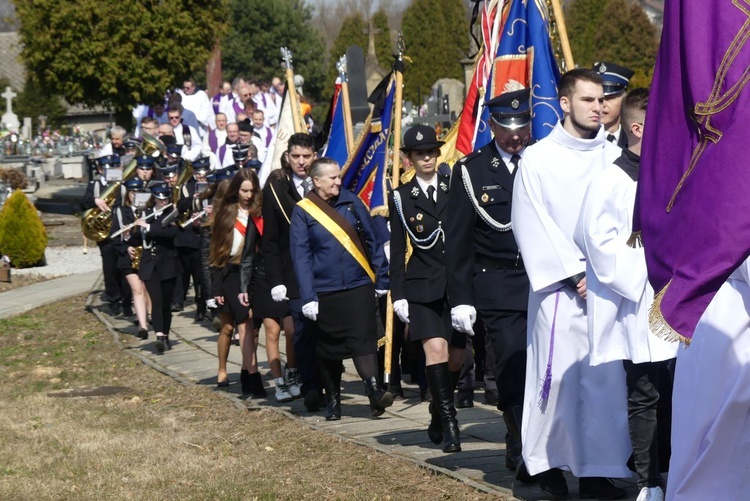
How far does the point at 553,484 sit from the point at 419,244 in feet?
8.34

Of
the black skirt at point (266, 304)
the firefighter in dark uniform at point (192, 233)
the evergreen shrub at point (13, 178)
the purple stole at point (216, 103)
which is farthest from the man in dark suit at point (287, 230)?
the evergreen shrub at point (13, 178)

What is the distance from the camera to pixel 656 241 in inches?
184

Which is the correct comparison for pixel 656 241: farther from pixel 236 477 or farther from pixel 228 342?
pixel 228 342

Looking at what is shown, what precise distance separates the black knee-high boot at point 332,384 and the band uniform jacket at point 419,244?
4.16ft

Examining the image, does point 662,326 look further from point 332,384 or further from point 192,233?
point 192,233

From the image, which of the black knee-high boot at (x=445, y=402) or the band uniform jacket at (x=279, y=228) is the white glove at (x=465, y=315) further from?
the band uniform jacket at (x=279, y=228)

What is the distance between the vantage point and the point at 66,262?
77.5 ft

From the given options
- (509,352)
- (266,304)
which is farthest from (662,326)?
(266,304)

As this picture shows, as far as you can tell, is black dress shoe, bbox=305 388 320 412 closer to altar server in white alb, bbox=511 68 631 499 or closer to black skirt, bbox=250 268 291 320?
black skirt, bbox=250 268 291 320

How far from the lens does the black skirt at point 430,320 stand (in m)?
8.66

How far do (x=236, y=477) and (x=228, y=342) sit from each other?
145 inches

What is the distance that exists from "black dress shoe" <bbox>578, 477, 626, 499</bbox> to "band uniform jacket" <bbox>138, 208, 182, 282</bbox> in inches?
313

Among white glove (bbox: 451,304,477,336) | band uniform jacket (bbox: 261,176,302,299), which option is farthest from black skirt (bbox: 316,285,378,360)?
white glove (bbox: 451,304,477,336)

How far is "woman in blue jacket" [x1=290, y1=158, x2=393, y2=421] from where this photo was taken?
9852 mm
